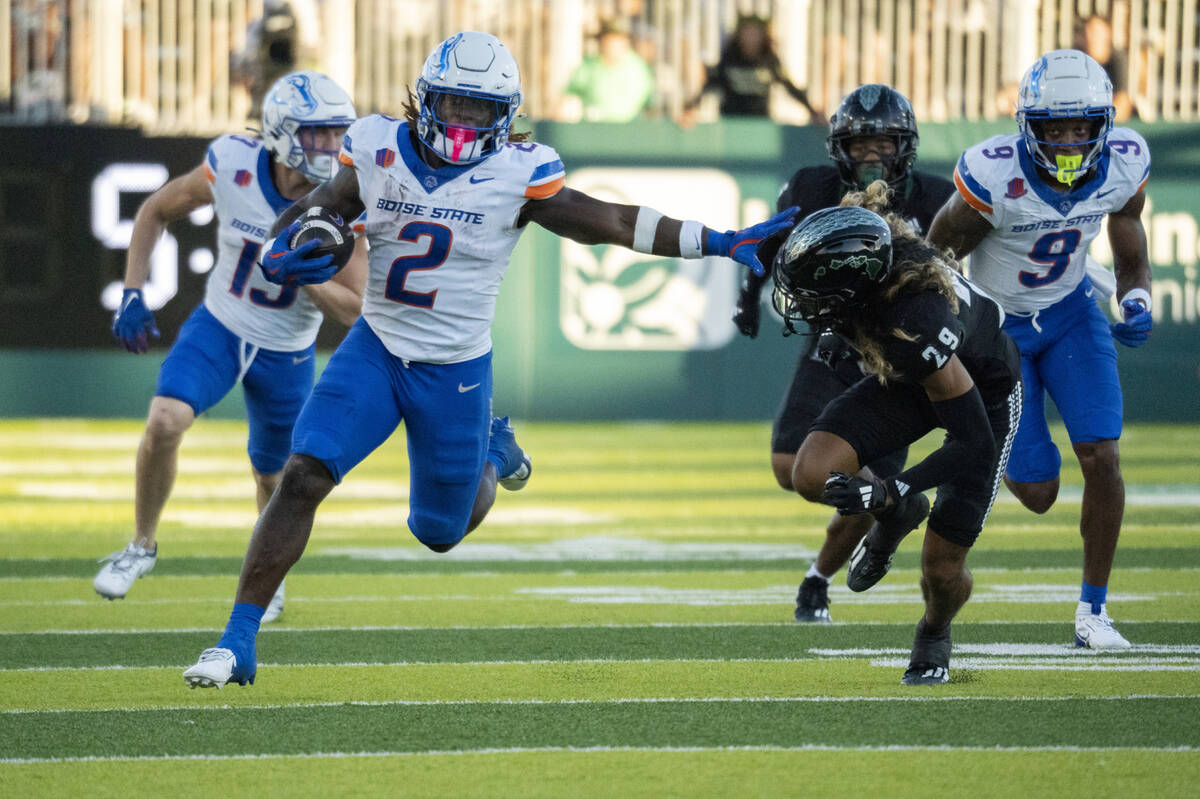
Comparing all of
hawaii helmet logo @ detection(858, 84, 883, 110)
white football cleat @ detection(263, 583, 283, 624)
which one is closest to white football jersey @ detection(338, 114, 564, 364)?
hawaii helmet logo @ detection(858, 84, 883, 110)

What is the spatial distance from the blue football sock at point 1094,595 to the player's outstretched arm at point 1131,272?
836mm

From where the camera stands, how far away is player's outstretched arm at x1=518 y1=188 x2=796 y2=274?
508cm

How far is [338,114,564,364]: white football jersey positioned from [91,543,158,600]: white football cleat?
1.60 m

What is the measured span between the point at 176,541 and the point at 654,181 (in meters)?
6.91

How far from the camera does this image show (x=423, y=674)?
18.0ft

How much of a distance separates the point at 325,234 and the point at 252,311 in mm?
1681

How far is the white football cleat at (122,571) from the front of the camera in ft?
20.7

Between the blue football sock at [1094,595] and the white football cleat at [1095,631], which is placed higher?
the blue football sock at [1094,595]

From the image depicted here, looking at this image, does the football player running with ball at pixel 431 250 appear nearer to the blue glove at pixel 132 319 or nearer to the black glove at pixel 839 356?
the black glove at pixel 839 356

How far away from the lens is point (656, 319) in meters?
14.8

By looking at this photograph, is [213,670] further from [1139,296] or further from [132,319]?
[1139,296]

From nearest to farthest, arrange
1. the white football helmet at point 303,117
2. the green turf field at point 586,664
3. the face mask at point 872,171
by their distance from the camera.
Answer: the green turf field at point 586,664 → the face mask at point 872,171 → the white football helmet at point 303,117

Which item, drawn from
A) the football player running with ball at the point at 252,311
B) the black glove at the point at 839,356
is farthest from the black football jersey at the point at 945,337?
the football player running with ball at the point at 252,311

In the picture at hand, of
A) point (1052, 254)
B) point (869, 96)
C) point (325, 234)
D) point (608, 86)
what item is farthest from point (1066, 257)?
point (608, 86)
